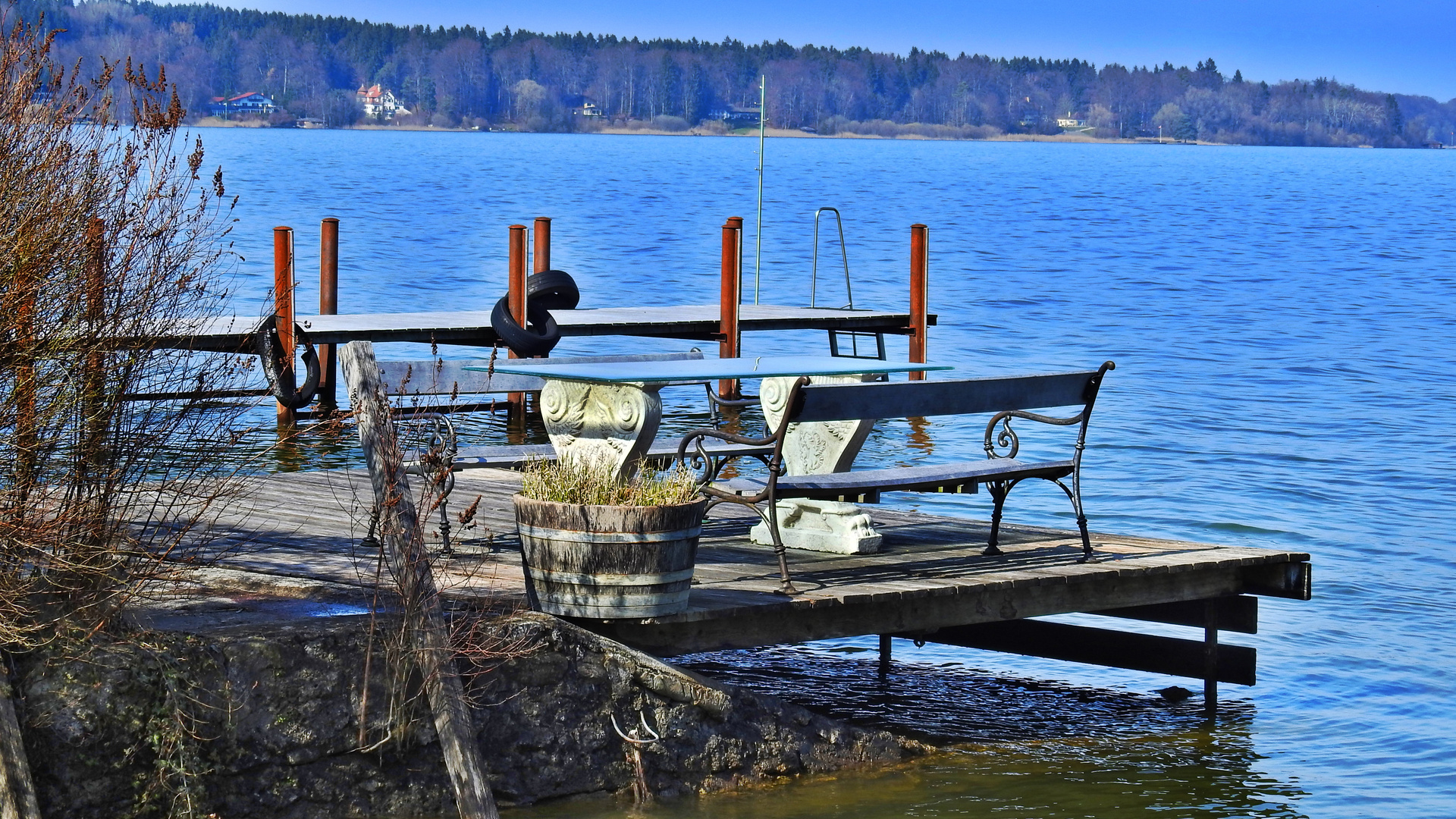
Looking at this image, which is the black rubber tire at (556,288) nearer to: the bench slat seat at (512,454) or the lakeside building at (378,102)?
the bench slat seat at (512,454)

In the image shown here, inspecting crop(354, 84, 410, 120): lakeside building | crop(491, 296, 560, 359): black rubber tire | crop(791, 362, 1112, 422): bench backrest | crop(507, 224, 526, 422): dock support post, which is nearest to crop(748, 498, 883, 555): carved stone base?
crop(791, 362, 1112, 422): bench backrest

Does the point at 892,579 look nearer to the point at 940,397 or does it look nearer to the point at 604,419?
the point at 940,397

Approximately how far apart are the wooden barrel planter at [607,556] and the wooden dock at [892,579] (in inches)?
5.4

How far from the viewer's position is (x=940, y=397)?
7.32m

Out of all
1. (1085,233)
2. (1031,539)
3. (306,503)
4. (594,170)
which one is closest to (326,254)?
(306,503)

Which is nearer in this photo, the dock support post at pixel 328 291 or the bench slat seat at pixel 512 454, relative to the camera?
the bench slat seat at pixel 512 454

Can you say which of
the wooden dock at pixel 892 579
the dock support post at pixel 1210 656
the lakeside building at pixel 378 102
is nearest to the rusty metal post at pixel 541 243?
the wooden dock at pixel 892 579

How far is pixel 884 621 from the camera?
704 cm

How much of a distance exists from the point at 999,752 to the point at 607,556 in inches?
97.0

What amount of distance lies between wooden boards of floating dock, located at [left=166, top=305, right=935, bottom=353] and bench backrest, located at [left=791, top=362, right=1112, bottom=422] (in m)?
8.11

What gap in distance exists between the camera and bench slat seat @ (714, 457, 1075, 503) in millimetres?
7157

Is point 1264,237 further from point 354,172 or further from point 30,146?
point 30,146

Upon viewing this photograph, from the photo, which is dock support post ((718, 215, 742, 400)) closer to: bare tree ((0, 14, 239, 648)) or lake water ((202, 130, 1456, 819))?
lake water ((202, 130, 1456, 819))

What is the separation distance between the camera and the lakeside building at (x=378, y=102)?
18312 cm
